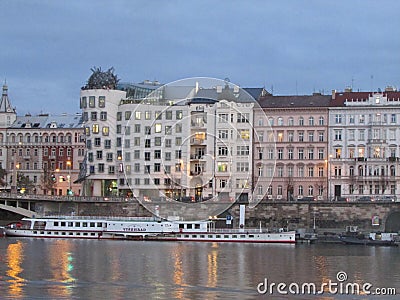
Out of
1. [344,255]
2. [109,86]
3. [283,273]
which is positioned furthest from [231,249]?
[109,86]

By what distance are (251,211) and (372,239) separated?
1542 cm

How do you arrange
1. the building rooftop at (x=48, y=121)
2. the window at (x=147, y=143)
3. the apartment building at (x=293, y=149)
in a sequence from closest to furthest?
the window at (x=147, y=143)
the apartment building at (x=293, y=149)
the building rooftop at (x=48, y=121)

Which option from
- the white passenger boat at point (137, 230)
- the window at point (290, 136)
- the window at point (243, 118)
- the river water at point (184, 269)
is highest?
the window at point (243, 118)

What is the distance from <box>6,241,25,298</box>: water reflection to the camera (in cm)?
4393

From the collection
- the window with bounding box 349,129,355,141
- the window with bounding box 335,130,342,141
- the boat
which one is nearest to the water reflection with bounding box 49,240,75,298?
the boat

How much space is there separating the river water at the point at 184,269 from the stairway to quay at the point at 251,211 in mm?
12902

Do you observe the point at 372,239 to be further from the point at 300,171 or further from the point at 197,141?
the point at 300,171

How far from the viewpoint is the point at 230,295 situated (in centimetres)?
4334

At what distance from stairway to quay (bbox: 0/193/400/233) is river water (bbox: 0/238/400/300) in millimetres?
12902

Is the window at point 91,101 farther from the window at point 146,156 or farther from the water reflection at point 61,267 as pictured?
the water reflection at point 61,267

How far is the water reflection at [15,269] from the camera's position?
1729 inches

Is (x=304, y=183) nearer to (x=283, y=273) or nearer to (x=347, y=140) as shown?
(x=347, y=140)

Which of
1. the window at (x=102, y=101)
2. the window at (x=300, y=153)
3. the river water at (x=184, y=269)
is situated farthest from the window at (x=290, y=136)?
the river water at (x=184, y=269)

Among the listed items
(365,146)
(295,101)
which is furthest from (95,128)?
(365,146)
